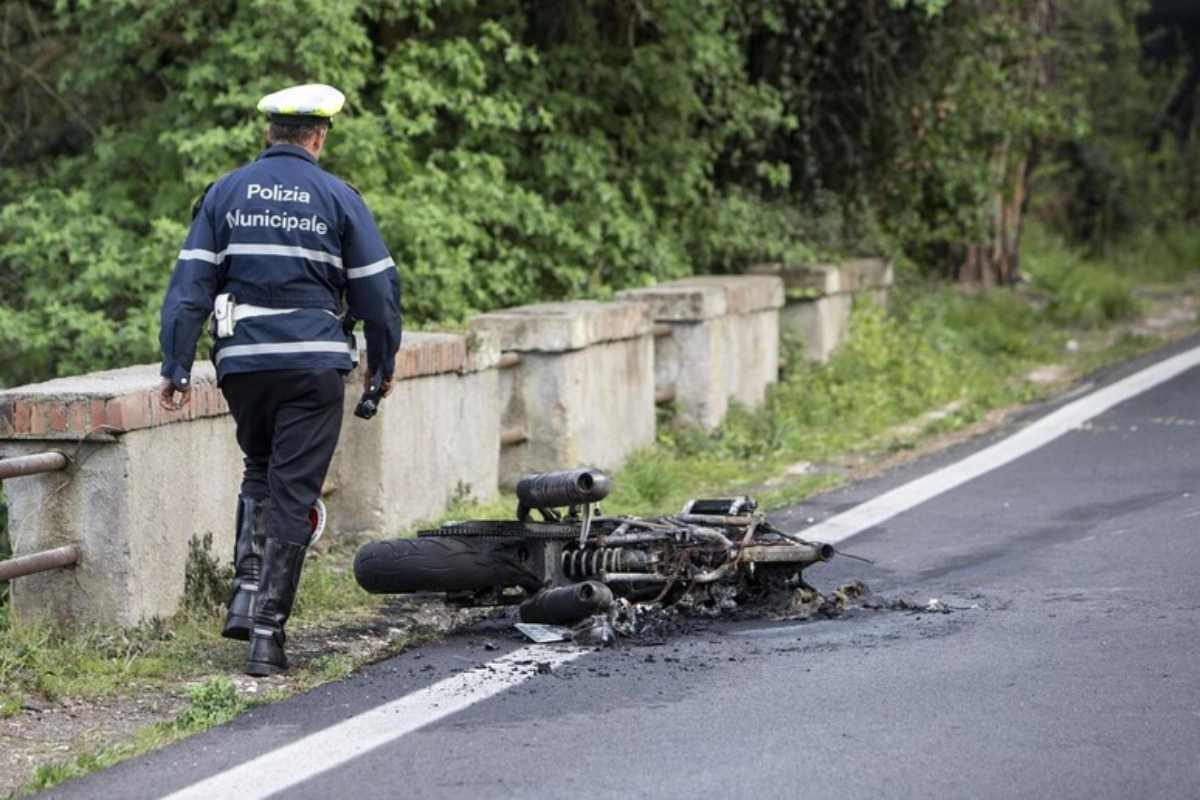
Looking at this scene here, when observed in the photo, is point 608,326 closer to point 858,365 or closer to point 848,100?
point 858,365

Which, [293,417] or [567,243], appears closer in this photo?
[293,417]

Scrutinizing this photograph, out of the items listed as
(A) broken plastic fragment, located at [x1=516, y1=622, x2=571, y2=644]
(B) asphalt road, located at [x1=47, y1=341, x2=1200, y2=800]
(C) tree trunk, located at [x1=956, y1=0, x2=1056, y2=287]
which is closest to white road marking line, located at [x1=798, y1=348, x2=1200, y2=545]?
(B) asphalt road, located at [x1=47, y1=341, x2=1200, y2=800]

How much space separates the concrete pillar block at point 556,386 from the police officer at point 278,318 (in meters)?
3.35

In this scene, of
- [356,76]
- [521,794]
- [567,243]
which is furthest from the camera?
[567,243]

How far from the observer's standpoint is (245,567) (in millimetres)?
6902

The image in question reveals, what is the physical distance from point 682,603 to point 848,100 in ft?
33.4

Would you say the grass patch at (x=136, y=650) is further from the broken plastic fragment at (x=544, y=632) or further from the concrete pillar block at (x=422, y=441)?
the concrete pillar block at (x=422, y=441)

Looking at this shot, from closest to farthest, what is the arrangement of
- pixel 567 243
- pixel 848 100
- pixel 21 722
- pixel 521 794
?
1. pixel 521 794
2. pixel 21 722
3. pixel 567 243
4. pixel 848 100

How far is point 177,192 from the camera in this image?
13.1 m

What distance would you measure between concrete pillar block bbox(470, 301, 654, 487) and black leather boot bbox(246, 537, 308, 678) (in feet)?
11.6

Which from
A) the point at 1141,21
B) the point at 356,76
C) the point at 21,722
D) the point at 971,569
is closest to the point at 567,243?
the point at 356,76

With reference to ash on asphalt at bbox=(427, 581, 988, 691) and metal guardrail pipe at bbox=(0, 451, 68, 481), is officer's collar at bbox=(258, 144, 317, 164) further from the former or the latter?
ash on asphalt at bbox=(427, 581, 988, 691)

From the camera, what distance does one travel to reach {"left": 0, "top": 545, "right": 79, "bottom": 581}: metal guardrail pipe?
22.3 ft

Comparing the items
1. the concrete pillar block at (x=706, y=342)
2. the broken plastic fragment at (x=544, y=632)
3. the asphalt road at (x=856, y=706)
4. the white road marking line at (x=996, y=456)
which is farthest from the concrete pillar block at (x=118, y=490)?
the concrete pillar block at (x=706, y=342)
